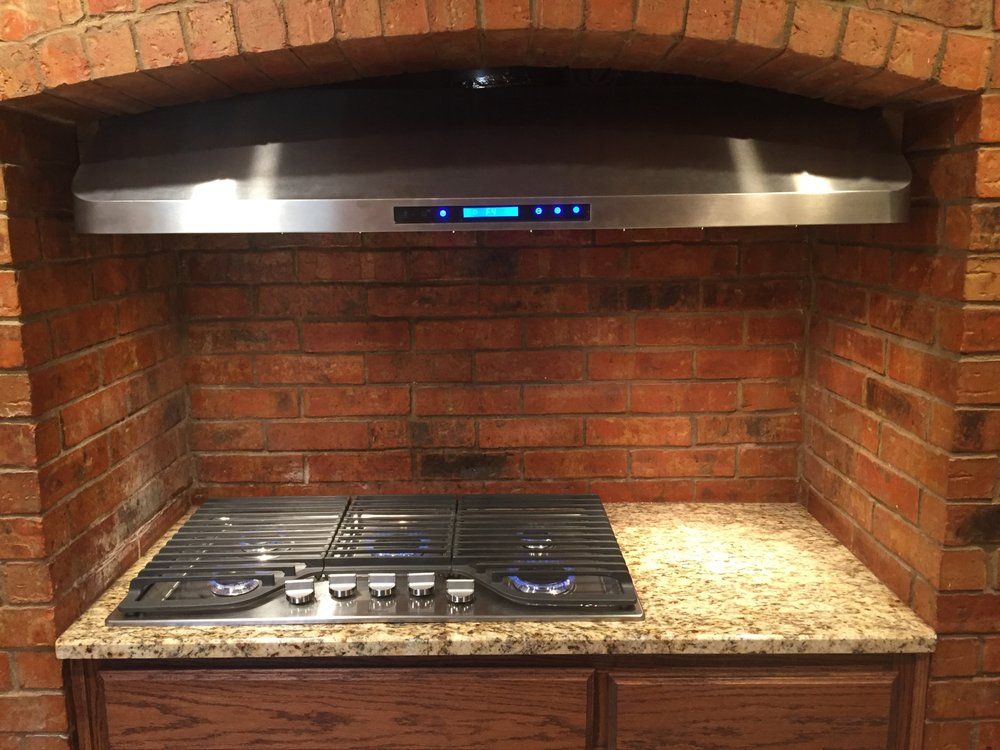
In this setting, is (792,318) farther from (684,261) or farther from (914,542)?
(914,542)

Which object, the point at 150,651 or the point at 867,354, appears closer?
the point at 150,651

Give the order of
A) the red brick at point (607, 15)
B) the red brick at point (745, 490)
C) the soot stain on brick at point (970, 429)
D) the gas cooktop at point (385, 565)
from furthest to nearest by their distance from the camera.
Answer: the red brick at point (745, 490)
the gas cooktop at point (385, 565)
the soot stain on brick at point (970, 429)
the red brick at point (607, 15)

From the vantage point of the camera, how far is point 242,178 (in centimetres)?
146

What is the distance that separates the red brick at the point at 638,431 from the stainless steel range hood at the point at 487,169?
746 mm

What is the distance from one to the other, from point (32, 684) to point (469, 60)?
1426 millimetres

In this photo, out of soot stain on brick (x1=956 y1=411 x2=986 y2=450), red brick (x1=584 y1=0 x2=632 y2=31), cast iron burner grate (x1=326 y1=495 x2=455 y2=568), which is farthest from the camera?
cast iron burner grate (x1=326 y1=495 x2=455 y2=568)

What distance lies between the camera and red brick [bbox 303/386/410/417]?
81.8 inches

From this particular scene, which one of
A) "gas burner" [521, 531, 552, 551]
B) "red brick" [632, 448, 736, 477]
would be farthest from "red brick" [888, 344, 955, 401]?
"gas burner" [521, 531, 552, 551]

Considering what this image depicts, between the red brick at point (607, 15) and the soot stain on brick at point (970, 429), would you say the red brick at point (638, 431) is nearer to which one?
the soot stain on brick at point (970, 429)

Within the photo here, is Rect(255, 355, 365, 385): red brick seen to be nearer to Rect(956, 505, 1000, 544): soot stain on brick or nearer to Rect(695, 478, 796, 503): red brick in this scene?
Rect(695, 478, 796, 503): red brick

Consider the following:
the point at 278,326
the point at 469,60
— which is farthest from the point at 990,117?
the point at 278,326

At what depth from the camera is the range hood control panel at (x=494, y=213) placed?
4.75 feet

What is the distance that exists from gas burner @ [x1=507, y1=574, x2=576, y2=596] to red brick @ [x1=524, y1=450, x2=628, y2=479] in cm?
53

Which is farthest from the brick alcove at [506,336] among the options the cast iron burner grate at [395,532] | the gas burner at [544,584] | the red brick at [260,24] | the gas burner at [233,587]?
the gas burner at [544,584]
